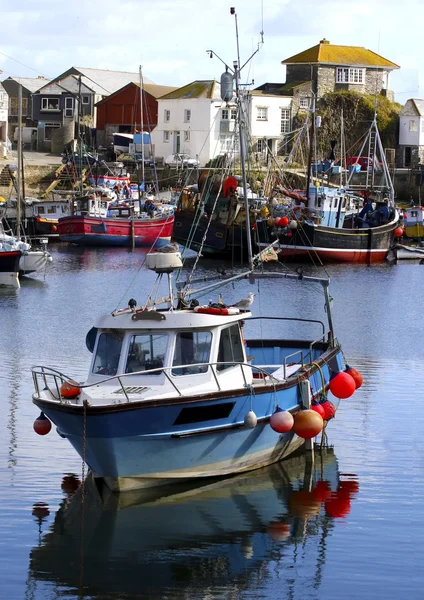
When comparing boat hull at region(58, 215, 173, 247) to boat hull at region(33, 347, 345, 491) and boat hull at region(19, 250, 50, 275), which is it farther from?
boat hull at region(33, 347, 345, 491)

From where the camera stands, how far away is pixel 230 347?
16.8 metres

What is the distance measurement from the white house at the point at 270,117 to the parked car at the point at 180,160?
19.2 feet

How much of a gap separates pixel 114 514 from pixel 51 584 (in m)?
2.27

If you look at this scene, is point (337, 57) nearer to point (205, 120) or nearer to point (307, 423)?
point (205, 120)

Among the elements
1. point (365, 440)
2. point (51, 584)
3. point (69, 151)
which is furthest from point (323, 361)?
point (69, 151)

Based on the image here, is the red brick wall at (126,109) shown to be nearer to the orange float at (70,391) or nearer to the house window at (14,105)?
the house window at (14,105)

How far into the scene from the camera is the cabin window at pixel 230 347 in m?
16.5

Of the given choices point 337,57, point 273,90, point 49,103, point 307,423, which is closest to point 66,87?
point 49,103

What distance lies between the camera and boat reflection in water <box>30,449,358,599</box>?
1341 cm

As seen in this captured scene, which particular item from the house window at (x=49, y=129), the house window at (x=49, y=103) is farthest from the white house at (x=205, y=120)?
the house window at (x=49, y=103)

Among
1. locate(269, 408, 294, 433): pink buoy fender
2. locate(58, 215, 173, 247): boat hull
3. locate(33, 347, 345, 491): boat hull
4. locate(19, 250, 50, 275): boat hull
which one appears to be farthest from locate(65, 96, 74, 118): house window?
locate(269, 408, 294, 433): pink buoy fender

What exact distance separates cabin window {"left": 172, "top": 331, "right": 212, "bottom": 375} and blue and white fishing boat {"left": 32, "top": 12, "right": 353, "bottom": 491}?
0.05ft

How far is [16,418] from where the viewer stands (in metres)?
20.4

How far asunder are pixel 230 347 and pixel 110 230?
1837 inches
